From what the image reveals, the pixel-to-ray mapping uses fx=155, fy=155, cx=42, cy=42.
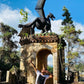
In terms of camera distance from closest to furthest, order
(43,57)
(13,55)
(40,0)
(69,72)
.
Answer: (69,72), (40,0), (13,55), (43,57)

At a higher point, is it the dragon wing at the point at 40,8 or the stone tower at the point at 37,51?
the dragon wing at the point at 40,8

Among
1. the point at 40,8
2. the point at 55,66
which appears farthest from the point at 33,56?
the point at 40,8

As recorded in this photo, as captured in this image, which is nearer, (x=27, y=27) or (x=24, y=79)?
(x=24, y=79)

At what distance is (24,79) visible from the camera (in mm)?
14078

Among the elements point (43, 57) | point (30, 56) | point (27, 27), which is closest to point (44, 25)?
point (27, 27)

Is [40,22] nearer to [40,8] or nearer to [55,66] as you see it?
[40,8]

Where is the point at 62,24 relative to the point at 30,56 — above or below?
above

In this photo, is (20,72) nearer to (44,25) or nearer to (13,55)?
(13,55)

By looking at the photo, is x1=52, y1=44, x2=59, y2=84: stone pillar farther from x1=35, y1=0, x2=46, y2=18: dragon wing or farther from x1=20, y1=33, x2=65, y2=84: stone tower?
x1=35, y1=0, x2=46, y2=18: dragon wing

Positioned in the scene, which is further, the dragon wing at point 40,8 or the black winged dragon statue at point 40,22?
the dragon wing at point 40,8

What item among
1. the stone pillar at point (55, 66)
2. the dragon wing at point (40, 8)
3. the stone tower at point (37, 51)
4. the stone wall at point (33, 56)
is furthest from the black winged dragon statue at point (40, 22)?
the stone pillar at point (55, 66)

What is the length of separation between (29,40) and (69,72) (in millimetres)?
4715

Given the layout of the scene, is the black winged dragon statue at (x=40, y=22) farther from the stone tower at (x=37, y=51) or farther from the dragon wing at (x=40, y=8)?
the stone tower at (x=37, y=51)

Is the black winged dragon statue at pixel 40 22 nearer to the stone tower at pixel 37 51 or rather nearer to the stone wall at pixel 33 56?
the stone tower at pixel 37 51
